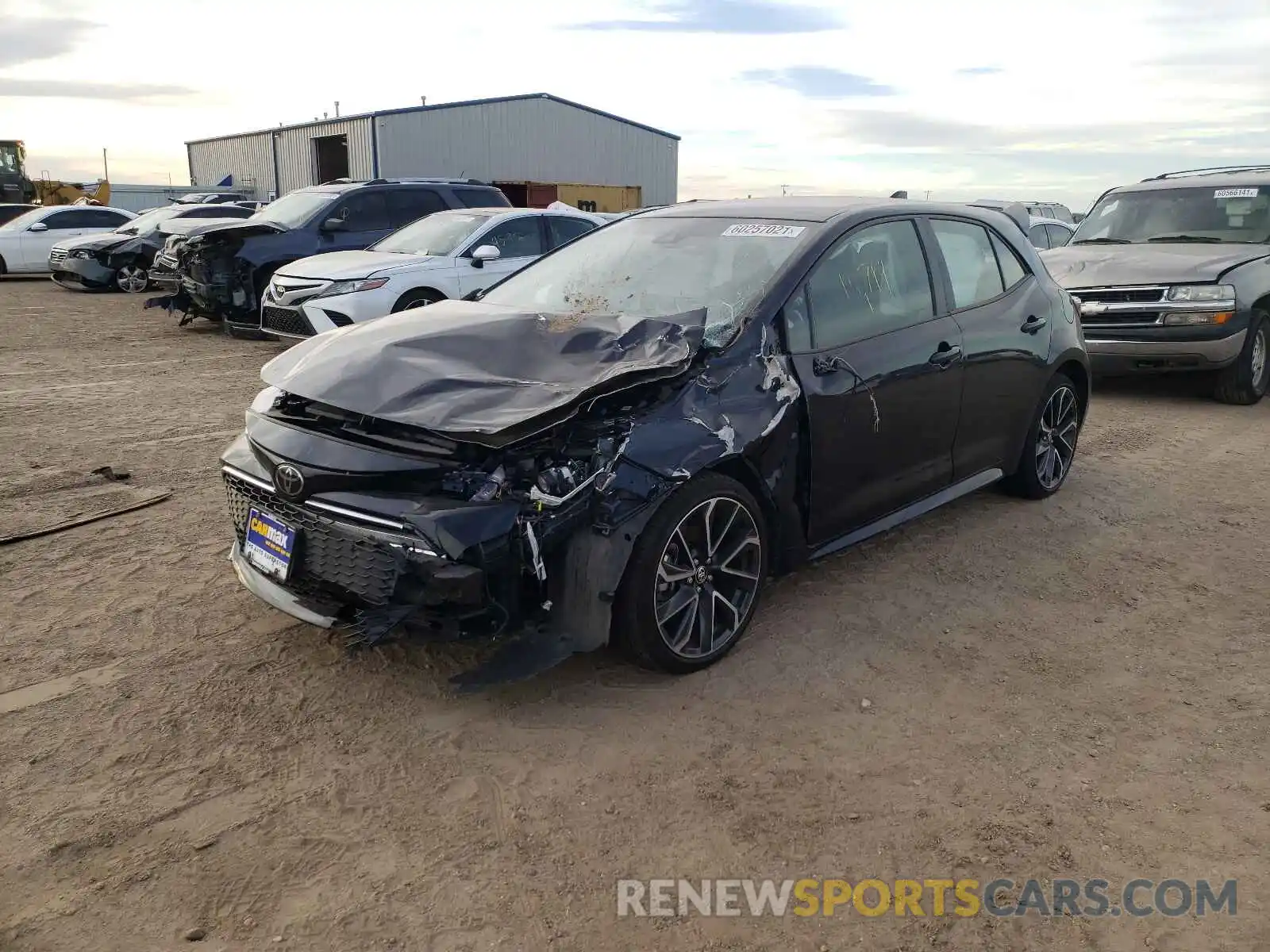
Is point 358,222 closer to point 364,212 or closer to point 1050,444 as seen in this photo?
point 364,212

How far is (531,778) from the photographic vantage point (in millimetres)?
2992

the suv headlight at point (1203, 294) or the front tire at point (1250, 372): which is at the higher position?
the suv headlight at point (1203, 294)

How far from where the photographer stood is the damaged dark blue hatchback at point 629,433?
314 centimetres

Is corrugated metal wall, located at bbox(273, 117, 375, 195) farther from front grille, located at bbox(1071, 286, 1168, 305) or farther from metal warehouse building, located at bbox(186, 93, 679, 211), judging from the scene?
front grille, located at bbox(1071, 286, 1168, 305)

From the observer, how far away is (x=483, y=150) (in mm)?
31453

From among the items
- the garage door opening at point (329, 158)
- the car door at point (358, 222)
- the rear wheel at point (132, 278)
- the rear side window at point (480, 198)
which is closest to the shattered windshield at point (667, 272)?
the car door at point (358, 222)

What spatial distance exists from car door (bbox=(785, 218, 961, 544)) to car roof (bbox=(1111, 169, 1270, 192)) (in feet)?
21.2

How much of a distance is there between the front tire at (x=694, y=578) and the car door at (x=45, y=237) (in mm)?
21452

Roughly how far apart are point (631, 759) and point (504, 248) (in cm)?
792

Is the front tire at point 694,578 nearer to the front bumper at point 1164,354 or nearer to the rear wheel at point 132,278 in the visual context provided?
the front bumper at point 1164,354

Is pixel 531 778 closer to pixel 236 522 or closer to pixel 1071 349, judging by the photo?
pixel 236 522

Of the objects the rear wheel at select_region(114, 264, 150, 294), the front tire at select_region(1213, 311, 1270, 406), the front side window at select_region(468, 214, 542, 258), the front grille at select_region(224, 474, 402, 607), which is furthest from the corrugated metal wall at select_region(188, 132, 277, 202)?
the front grille at select_region(224, 474, 402, 607)

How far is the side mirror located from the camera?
9023 mm

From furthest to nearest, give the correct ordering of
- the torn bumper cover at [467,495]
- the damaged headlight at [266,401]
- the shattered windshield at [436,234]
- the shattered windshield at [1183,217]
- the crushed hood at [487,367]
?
the shattered windshield at [436,234] < the shattered windshield at [1183,217] < the damaged headlight at [266,401] < the crushed hood at [487,367] < the torn bumper cover at [467,495]
